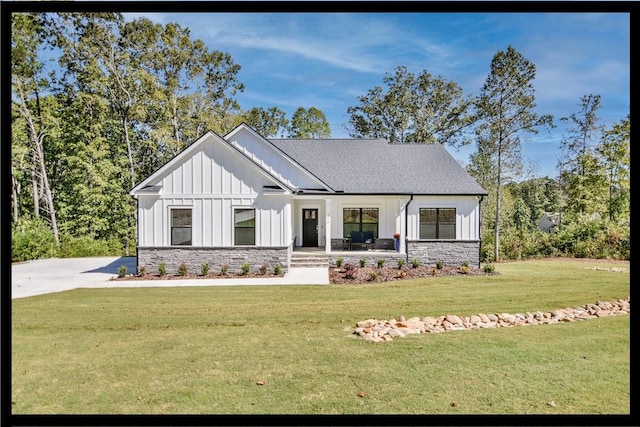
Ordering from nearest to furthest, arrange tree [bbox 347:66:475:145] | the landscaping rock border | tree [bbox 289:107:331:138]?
1. the landscaping rock border
2. tree [bbox 347:66:475:145]
3. tree [bbox 289:107:331:138]

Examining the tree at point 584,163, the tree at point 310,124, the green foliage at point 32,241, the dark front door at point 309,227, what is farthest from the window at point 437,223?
the green foliage at point 32,241

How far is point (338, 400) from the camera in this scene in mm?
3785

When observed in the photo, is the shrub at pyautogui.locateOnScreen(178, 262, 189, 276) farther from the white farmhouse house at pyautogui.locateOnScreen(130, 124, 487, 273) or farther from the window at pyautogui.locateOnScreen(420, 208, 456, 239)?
the window at pyautogui.locateOnScreen(420, 208, 456, 239)

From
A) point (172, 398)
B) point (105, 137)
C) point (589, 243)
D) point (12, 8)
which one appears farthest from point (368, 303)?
point (105, 137)

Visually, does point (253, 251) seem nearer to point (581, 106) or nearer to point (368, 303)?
point (368, 303)

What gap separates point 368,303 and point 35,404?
5.78m

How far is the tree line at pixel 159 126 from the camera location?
1388 centimetres

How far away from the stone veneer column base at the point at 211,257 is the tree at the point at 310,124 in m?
14.4

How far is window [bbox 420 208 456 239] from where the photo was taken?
13.9 m

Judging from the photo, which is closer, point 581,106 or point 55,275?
point 55,275

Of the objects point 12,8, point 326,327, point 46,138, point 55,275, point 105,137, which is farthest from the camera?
point 105,137

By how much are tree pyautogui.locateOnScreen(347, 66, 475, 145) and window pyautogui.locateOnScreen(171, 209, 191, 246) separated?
13486 mm

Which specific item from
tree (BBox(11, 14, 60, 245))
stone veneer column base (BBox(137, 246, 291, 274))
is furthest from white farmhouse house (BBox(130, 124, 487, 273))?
tree (BBox(11, 14, 60, 245))

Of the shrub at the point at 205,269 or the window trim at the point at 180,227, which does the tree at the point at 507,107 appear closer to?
the shrub at the point at 205,269
